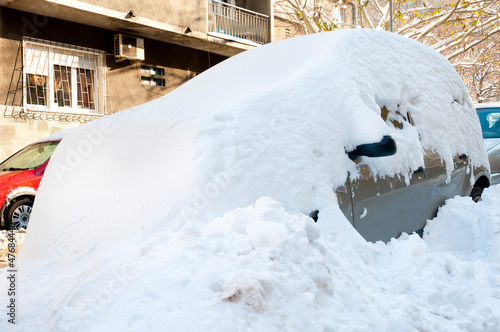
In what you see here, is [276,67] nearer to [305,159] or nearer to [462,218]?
[305,159]

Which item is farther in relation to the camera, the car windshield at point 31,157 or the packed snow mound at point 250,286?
the car windshield at point 31,157

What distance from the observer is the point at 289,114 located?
9.91ft

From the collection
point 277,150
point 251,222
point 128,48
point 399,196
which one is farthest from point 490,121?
point 128,48

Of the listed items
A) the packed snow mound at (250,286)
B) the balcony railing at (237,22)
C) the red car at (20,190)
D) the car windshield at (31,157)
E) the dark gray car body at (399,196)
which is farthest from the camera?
the balcony railing at (237,22)

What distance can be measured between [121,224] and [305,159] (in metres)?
1.04

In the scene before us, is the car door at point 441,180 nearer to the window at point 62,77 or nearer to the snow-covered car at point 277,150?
the snow-covered car at point 277,150

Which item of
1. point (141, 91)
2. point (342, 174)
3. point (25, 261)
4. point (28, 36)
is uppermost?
point (28, 36)

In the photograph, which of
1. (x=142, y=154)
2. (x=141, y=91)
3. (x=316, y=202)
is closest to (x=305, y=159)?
(x=316, y=202)

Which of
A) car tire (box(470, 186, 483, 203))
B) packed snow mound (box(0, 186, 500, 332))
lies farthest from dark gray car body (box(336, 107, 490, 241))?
car tire (box(470, 186, 483, 203))

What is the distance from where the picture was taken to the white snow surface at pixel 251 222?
79.4 inches

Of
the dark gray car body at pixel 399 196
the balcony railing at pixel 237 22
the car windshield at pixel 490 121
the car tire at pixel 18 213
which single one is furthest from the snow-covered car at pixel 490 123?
the balcony railing at pixel 237 22

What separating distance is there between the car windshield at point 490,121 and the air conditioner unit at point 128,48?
866cm

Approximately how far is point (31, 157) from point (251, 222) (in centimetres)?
645

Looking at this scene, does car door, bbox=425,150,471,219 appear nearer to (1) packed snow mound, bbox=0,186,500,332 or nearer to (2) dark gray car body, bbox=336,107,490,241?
(2) dark gray car body, bbox=336,107,490,241
